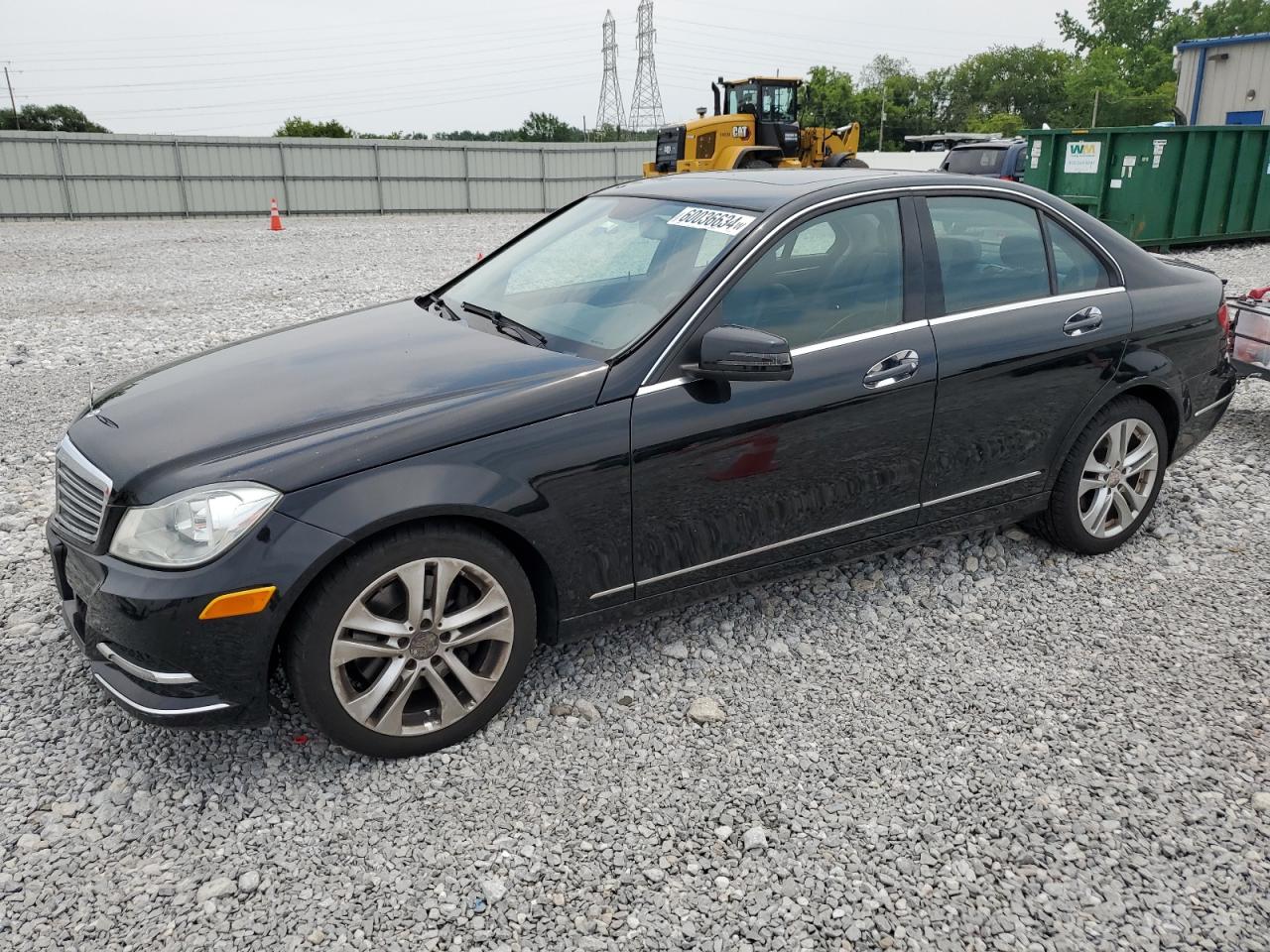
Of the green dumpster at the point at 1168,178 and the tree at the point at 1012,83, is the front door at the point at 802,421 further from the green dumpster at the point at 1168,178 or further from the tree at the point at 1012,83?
the tree at the point at 1012,83

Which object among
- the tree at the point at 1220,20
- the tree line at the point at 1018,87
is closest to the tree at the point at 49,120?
the tree line at the point at 1018,87

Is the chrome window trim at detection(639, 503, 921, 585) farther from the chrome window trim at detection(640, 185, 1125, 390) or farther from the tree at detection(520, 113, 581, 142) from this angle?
the tree at detection(520, 113, 581, 142)

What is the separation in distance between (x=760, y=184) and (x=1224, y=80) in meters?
25.7

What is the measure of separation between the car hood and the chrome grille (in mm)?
40

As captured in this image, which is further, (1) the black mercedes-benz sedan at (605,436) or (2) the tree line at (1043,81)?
(2) the tree line at (1043,81)

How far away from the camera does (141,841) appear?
273 centimetres

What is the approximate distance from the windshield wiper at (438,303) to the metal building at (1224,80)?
930 inches

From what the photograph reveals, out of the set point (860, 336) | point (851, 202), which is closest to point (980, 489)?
point (860, 336)

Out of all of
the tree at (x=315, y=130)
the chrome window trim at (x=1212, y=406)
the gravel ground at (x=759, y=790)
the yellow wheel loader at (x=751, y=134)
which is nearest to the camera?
the gravel ground at (x=759, y=790)

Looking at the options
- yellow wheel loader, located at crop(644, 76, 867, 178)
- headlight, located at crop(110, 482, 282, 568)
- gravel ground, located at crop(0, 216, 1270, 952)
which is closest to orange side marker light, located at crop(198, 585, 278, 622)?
headlight, located at crop(110, 482, 282, 568)

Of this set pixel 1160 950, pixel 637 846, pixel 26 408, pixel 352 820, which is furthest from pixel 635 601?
pixel 26 408

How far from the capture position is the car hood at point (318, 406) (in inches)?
110

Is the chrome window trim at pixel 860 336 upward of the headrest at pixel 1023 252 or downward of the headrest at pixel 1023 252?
downward

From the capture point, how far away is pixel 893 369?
11.8 feet
